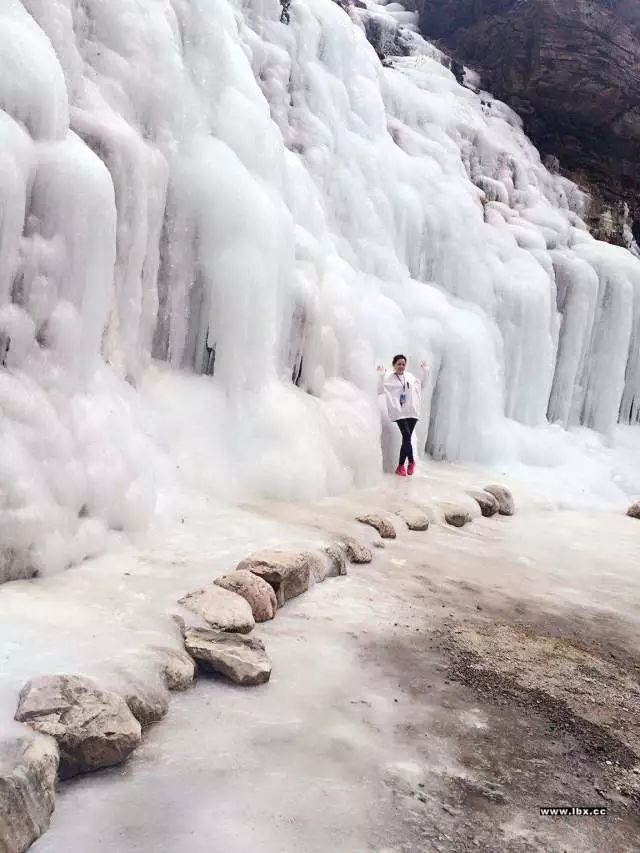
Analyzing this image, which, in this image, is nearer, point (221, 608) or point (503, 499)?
point (221, 608)

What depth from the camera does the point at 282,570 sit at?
2.94 m

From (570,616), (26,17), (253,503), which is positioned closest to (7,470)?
(253,503)

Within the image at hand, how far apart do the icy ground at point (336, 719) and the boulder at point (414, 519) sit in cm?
96

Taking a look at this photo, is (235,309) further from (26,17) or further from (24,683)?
(24,683)

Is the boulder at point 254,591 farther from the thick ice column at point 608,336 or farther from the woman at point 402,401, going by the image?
the thick ice column at point 608,336

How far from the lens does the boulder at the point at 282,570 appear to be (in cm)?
292

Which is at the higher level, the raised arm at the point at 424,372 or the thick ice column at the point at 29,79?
the thick ice column at the point at 29,79

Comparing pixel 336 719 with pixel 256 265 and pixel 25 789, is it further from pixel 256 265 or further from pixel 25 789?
pixel 256 265

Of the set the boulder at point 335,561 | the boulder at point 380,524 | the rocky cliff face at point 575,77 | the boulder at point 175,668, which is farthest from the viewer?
the rocky cliff face at point 575,77

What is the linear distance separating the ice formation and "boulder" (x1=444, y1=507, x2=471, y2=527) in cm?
85

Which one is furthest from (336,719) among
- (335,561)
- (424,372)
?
(424,372)

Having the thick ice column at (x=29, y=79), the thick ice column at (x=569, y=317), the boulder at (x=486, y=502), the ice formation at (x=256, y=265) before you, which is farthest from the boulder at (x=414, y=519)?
the thick ice column at (x=569, y=317)

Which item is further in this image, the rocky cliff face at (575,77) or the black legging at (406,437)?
the rocky cliff face at (575,77)

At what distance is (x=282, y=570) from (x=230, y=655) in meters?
0.73
